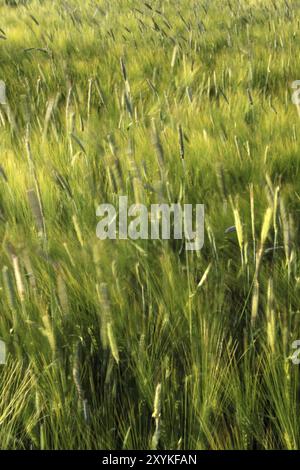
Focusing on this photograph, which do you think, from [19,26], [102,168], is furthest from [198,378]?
[19,26]

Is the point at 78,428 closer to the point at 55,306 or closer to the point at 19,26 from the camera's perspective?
the point at 55,306

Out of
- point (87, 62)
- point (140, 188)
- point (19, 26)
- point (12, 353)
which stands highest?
point (19, 26)

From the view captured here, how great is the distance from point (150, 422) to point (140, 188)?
1.14 ft

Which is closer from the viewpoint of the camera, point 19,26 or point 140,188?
point 140,188

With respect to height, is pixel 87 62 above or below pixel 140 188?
above

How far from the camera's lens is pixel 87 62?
271 cm

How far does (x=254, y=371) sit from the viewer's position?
0.81m

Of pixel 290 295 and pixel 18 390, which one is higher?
pixel 290 295

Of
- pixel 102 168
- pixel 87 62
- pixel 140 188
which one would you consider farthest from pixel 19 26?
pixel 140 188
